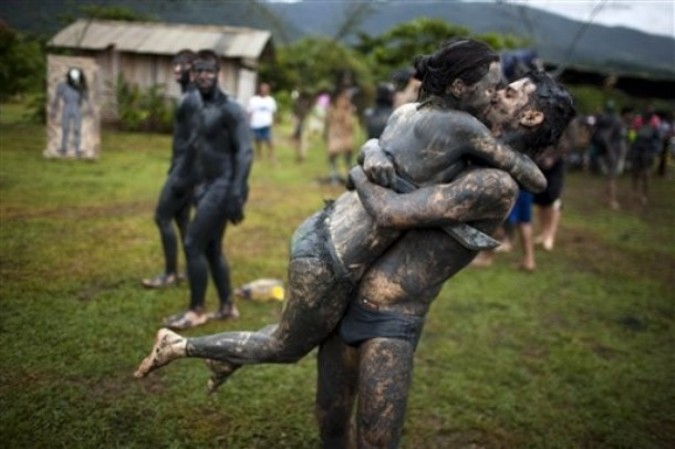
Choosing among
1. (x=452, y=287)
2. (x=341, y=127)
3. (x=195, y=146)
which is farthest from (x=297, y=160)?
(x=195, y=146)

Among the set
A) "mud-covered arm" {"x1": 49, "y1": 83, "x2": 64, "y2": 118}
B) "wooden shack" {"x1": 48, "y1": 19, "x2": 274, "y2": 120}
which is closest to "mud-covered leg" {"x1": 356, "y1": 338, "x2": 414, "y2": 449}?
"mud-covered arm" {"x1": 49, "y1": 83, "x2": 64, "y2": 118}

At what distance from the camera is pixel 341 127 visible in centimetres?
1231

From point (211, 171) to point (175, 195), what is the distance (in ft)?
2.29

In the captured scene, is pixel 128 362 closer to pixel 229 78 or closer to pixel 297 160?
pixel 297 160

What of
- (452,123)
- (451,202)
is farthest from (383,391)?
(452,123)

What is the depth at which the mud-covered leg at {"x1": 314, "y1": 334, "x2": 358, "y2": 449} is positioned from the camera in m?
2.54

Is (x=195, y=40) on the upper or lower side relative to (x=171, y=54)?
upper

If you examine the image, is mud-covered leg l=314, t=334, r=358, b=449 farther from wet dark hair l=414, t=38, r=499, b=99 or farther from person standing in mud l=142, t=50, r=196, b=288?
person standing in mud l=142, t=50, r=196, b=288

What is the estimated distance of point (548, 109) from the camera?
2.18 metres

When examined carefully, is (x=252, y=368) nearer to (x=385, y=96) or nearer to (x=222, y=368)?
(x=222, y=368)

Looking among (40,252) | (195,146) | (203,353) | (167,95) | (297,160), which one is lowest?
(297,160)

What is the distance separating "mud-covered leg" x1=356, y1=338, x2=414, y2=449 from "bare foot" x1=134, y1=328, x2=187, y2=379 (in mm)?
891

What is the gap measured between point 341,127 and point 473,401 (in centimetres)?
898

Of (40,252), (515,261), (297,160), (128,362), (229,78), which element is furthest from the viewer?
(229,78)
